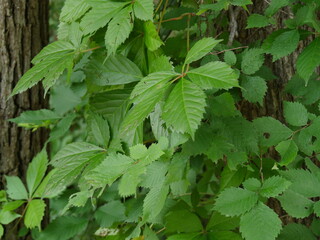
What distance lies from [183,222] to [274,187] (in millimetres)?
324

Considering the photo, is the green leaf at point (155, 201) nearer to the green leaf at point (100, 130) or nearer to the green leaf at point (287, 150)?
the green leaf at point (100, 130)

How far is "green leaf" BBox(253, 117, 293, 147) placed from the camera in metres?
1.09

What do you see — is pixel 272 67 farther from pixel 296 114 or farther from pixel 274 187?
pixel 274 187

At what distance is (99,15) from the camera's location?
38.5 inches

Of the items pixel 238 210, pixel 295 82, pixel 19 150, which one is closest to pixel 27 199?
pixel 19 150

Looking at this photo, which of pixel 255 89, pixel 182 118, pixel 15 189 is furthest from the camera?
pixel 15 189

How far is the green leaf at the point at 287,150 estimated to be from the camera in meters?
1.04

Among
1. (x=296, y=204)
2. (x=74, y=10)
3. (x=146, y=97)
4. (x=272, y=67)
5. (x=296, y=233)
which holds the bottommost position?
(x=296, y=233)

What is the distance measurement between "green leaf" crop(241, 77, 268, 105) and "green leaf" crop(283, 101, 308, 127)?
0.08m

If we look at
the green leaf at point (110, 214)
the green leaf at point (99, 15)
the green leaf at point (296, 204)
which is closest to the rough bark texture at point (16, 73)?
the green leaf at point (110, 214)

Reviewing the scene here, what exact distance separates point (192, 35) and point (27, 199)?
920 mm

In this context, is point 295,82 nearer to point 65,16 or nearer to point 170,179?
point 170,179

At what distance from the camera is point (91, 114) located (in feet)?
3.78

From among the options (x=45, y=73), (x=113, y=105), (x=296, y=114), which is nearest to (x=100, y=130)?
(x=113, y=105)
